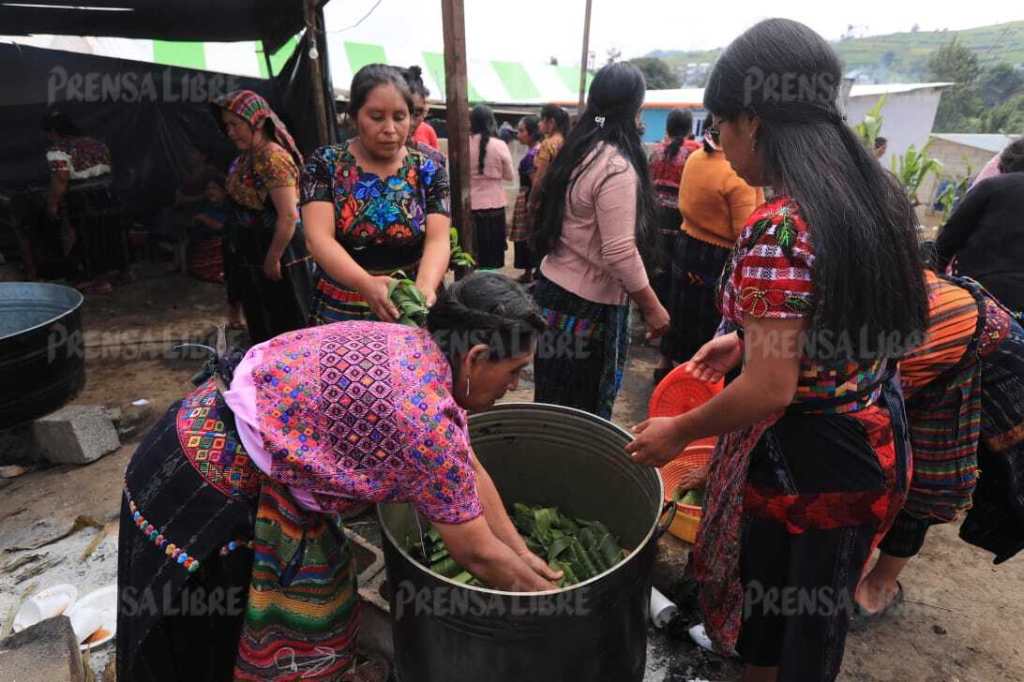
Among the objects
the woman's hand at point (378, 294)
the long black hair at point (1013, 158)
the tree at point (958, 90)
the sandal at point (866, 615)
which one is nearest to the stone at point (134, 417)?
the woman's hand at point (378, 294)

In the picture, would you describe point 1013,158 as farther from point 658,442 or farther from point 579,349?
point 658,442

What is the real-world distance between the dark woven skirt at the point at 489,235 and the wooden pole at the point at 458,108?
2.87m

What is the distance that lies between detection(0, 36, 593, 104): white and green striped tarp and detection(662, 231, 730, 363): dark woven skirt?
2784mm

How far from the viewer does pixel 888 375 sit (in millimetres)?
1649

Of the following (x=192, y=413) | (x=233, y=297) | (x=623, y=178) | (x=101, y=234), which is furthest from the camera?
(x=101, y=234)

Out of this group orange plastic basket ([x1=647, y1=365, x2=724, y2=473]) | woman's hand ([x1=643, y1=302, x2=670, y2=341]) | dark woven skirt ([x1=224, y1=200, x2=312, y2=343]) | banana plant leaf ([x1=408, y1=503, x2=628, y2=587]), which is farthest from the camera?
dark woven skirt ([x1=224, y1=200, x2=312, y2=343])

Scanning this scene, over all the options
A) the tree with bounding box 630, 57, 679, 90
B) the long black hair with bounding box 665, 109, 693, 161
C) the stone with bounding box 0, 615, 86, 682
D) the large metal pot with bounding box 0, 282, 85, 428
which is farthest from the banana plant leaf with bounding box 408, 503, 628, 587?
the tree with bounding box 630, 57, 679, 90

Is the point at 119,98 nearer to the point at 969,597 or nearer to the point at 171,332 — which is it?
the point at 171,332

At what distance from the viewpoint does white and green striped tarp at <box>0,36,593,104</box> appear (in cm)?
795

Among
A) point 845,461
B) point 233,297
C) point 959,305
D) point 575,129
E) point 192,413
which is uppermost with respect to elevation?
point 575,129

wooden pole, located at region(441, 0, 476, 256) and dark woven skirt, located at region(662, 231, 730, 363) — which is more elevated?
wooden pole, located at region(441, 0, 476, 256)

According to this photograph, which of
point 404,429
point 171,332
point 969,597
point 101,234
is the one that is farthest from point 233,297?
point 969,597

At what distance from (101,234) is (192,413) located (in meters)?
7.06

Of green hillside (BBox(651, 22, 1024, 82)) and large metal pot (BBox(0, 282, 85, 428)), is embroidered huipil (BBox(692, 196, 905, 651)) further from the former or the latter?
green hillside (BBox(651, 22, 1024, 82))
